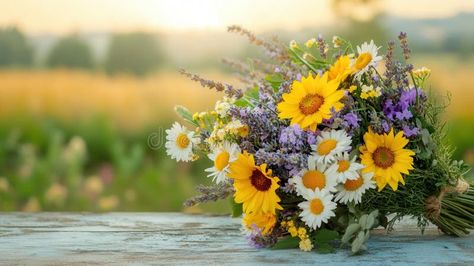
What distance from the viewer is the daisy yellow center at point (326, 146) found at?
1441 millimetres

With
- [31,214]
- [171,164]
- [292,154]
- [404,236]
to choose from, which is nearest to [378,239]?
[404,236]

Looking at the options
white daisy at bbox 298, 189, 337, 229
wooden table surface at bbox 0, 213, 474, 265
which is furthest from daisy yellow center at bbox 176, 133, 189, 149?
white daisy at bbox 298, 189, 337, 229

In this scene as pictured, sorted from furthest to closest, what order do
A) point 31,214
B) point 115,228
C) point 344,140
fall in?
point 31,214 → point 115,228 → point 344,140

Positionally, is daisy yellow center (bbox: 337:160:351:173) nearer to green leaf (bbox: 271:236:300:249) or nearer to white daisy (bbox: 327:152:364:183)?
white daisy (bbox: 327:152:364:183)

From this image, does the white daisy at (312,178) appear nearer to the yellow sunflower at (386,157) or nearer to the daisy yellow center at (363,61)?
the yellow sunflower at (386,157)

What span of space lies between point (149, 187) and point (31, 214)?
4.22 feet

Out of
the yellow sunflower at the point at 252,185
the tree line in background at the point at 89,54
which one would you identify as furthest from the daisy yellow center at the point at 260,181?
the tree line in background at the point at 89,54

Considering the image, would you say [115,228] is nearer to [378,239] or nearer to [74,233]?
[74,233]

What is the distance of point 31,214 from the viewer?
2051mm

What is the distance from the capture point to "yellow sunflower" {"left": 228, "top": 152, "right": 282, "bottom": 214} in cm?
146

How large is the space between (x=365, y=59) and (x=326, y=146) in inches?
8.1

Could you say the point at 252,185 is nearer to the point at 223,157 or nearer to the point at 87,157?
the point at 223,157

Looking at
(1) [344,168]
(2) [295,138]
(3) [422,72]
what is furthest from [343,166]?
(3) [422,72]

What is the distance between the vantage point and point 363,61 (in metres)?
1.51
